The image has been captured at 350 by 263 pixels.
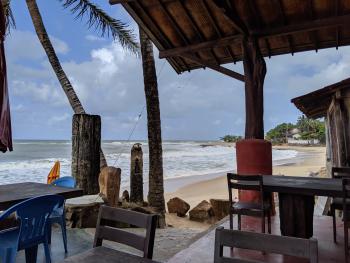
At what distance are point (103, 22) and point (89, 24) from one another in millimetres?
447

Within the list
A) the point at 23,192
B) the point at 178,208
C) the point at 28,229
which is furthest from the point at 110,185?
the point at 178,208

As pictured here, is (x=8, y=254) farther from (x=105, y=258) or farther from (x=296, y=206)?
(x=296, y=206)

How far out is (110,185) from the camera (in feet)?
17.4

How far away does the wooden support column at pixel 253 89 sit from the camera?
16.3 ft

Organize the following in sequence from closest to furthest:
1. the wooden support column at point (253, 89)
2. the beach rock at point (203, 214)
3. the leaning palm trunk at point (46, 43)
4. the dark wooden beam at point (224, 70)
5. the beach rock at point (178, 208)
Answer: the wooden support column at point (253, 89) < the dark wooden beam at point (224, 70) < the beach rock at point (203, 214) < the leaning palm trunk at point (46, 43) < the beach rock at point (178, 208)

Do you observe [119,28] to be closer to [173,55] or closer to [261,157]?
[173,55]

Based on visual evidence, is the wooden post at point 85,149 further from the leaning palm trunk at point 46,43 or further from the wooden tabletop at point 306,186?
the leaning palm trunk at point 46,43

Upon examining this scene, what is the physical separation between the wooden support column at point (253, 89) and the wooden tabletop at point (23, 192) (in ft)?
9.38

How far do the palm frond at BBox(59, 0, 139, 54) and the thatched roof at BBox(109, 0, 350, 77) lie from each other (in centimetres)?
511

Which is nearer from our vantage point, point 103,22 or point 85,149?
point 85,149

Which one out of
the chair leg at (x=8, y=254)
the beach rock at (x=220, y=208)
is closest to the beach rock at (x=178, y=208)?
the beach rock at (x=220, y=208)

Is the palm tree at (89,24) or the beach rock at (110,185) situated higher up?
the palm tree at (89,24)

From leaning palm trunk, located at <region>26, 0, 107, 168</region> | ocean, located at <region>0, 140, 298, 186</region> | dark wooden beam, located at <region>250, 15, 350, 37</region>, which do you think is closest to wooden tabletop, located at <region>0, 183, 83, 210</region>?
dark wooden beam, located at <region>250, 15, 350, 37</region>

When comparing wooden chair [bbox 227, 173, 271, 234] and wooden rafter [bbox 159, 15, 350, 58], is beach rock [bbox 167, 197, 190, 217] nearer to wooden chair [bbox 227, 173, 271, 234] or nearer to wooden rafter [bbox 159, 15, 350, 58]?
wooden rafter [bbox 159, 15, 350, 58]
